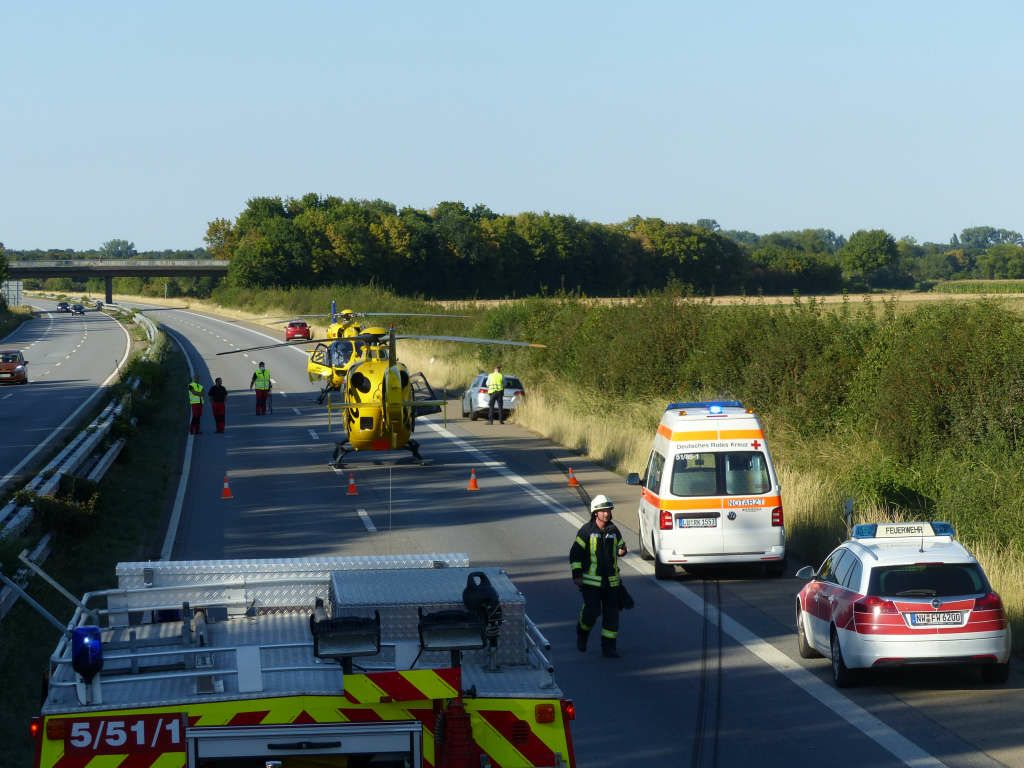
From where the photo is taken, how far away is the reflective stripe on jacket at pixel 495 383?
38.9 metres

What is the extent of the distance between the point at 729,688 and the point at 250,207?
144 meters

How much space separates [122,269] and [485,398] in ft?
398

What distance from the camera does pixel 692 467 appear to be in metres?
18.1

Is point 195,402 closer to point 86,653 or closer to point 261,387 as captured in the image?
point 261,387

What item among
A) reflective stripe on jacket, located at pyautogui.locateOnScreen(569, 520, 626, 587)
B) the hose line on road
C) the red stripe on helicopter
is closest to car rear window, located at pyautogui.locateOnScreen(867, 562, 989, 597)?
the hose line on road

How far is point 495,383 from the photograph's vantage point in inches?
1537

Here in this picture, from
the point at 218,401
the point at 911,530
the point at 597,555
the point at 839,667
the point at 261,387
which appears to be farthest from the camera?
the point at 261,387

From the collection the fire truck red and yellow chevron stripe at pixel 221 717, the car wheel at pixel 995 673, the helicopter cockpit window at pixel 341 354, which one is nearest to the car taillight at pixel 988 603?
the car wheel at pixel 995 673

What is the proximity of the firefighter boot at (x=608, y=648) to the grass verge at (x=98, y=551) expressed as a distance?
539 centimetres

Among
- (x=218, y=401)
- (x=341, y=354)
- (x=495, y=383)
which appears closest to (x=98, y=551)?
(x=218, y=401)

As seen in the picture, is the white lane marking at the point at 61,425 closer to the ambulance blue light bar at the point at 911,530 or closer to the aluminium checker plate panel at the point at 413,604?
the ambulance blue light bar at the point at 911,530

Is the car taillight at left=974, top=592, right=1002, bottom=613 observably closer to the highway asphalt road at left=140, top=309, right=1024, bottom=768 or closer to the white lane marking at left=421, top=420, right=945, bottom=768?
the highway asphalt road at left=140, top=309, right=1024, bottom=768

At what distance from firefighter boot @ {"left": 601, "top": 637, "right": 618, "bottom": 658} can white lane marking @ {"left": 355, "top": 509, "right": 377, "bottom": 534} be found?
8.42 metres

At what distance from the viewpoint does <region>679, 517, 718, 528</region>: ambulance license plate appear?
17688 millimetres
